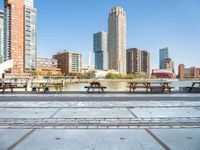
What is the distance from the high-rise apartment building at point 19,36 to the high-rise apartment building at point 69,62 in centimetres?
3883

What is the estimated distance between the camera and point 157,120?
7473 mm

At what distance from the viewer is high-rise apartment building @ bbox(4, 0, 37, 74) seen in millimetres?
138625

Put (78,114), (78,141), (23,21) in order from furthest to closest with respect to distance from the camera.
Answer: (23,21) < (78,114) < (78,141)

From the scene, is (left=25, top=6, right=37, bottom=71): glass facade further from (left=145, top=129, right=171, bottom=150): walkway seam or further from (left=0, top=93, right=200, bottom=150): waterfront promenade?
(left=145, top=129, right=171, bottom=150): walkway seam

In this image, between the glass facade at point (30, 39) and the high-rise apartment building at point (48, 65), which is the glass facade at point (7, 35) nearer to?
the glass facade at point (30, 39)

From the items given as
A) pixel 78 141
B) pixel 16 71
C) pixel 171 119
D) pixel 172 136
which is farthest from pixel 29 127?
pixel 16 71

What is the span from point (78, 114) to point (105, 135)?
297cm

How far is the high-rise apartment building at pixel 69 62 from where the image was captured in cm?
18750

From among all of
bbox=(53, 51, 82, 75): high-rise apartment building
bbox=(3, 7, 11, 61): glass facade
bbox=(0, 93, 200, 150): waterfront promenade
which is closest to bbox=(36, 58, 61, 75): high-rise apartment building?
bbox=(53, 51, 82, 75): high-rise apartment building

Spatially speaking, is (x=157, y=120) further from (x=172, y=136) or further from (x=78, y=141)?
(x=78, y=141)

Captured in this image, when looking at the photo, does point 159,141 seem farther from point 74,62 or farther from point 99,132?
point 74,62

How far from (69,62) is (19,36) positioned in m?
53.1

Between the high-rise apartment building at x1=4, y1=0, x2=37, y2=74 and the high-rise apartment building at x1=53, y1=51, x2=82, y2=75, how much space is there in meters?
38.8

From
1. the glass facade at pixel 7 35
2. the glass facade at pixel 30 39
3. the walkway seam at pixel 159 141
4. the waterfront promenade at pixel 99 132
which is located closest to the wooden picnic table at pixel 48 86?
the waterfront promenade at pixel 99 132
